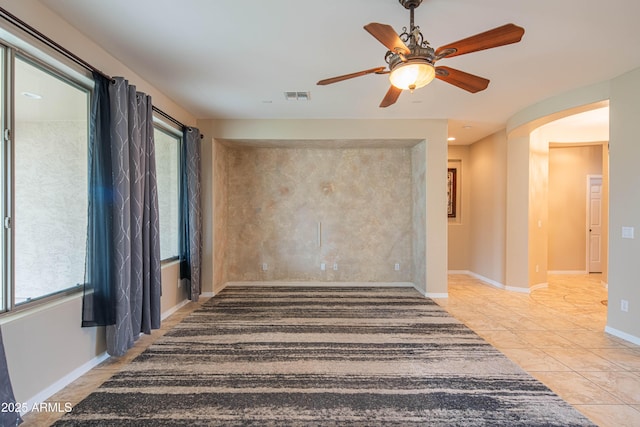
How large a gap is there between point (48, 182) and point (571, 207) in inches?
334

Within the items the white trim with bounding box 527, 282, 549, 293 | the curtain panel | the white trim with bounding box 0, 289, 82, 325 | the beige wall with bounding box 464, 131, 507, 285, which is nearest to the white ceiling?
the curtain panel

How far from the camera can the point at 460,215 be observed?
21.5 feet

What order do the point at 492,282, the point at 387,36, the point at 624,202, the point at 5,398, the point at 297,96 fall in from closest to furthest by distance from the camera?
the point at 5,398 → the point at 387,36 → the point at 624,202 → the point at 297,96 → the point at 492,282

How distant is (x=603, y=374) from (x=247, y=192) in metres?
5.01

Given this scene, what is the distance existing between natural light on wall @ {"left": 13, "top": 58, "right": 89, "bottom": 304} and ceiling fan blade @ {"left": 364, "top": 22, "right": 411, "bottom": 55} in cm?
238

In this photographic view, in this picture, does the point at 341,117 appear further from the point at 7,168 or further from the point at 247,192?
the point at 7,168

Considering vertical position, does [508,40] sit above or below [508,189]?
above

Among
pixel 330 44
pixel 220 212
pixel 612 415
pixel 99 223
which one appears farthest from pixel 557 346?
pixel 220 212

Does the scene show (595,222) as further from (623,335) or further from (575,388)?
(575,388)

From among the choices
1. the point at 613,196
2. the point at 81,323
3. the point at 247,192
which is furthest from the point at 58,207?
the point at 613,196

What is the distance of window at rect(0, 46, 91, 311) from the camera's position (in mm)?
1974

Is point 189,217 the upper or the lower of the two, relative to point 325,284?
upper

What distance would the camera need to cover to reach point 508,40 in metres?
1.79

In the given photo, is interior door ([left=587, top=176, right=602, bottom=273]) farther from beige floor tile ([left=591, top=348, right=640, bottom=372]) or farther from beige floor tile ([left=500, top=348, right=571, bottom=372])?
beige floor tile ([left=500, top=348, right=571, bottom=372])
